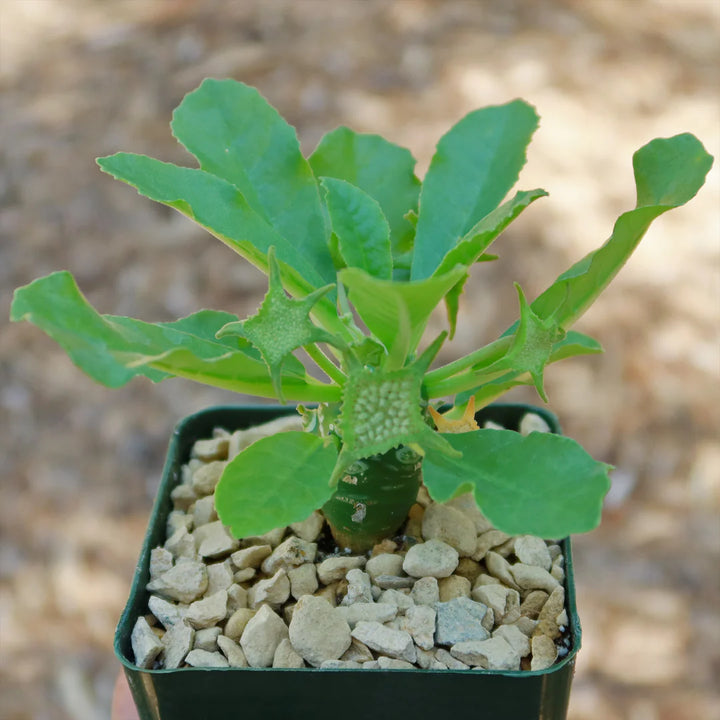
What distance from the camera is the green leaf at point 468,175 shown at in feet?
2.43

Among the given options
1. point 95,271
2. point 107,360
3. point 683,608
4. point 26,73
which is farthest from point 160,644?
point 26,73

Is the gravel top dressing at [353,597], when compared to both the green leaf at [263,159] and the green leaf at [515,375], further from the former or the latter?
the green leaf at [263,159]

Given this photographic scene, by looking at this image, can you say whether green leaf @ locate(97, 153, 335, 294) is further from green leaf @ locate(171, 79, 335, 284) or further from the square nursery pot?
the square nursery pot

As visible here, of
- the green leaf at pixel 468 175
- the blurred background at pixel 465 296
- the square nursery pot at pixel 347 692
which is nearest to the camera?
the square nursery pot at pixel 347 692

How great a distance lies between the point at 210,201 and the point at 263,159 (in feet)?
0.31

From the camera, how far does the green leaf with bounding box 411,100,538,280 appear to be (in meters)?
0.74

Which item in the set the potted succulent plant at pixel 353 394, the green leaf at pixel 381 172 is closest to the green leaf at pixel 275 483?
the potted succulent plant at pixel 353 394

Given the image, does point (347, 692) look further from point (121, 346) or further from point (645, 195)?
point (645, 195)

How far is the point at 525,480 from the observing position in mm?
599

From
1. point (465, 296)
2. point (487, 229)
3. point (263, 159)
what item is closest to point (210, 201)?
point (263, 159)

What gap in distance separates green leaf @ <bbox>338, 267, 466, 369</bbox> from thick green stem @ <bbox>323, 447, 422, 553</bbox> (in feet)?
0.30

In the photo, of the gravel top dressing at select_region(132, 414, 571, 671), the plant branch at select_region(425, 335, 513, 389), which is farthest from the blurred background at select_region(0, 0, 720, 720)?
the plant branch at select_region(425, 335, 513, 389)

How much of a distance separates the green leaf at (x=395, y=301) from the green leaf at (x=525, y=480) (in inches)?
3.1

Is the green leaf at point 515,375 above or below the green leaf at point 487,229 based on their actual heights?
below
